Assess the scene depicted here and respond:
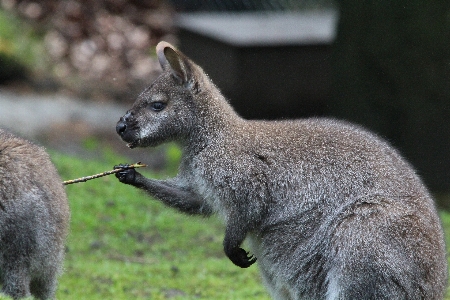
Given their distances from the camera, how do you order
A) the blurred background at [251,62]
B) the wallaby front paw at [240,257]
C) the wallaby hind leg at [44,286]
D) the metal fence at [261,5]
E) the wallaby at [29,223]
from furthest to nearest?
the metal fence at [261,5], the blurred background at [251,62], the wallaby front paw at [240,257], the wallaby hind leg at [44,286], the wallaby at [29,223]

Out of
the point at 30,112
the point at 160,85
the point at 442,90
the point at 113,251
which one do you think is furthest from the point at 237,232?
the point at 30,112

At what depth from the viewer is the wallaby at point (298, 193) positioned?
17.2 feet

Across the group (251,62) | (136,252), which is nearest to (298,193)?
(136,252)

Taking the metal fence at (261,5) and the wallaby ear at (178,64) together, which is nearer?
the wallaby ear at (178,64)

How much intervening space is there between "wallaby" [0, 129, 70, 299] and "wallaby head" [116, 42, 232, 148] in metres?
0.66

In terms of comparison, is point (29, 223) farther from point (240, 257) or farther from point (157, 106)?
point (240, 257)

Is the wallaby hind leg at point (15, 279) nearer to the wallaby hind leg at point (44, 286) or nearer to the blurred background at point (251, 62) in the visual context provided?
the wallaby hind leg at point (44, 286)

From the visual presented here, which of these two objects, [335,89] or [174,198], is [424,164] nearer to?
[335,89]

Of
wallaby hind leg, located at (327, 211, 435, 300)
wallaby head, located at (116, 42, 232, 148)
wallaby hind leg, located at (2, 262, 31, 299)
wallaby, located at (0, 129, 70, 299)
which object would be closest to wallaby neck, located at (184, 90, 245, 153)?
wallaby head, located at (116, 42, 232, 148)

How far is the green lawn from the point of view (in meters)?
7.50

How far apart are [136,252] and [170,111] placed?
11.2ft

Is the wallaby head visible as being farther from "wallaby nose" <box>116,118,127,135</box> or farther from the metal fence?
the metal fence

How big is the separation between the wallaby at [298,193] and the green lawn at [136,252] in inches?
25.2

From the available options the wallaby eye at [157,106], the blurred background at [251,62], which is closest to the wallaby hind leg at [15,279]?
the wallaby eye at [157,106]
